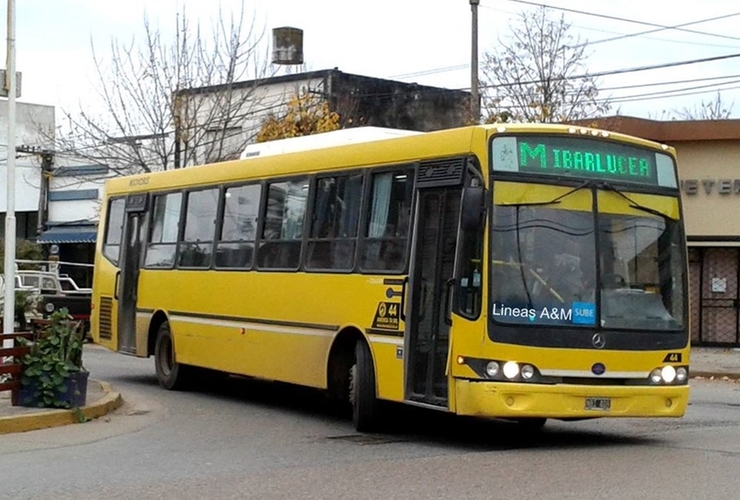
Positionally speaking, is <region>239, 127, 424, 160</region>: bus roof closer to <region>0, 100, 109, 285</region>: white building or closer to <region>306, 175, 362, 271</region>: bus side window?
<region>306, 175, 362, 271</region>: bus side window

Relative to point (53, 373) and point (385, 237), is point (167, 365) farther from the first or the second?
point (385, 237)

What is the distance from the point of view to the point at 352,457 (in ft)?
37.3

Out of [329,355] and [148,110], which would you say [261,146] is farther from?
[148,110]

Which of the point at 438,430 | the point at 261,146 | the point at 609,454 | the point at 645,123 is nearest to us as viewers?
the point at 609,454

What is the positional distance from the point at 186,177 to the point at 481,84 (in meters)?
18.6

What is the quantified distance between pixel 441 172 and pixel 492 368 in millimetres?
2129

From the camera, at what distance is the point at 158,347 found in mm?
18438

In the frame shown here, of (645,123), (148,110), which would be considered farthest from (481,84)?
(148,110)

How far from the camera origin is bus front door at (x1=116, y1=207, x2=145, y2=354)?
62.6 feet

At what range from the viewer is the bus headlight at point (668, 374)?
12117 mm

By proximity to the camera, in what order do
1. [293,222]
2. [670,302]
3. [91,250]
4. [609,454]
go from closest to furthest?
[609,454]
[670,302]
[293,222]
[91,250]

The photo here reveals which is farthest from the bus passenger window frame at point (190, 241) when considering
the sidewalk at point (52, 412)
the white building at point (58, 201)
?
the white building at point (58, 201)

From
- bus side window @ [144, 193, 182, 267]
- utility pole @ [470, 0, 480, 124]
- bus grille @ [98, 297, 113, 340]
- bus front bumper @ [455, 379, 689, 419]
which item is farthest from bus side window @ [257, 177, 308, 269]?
utility pole @ [470, 0, 480, 124]

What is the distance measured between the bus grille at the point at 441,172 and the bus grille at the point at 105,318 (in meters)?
8.57
